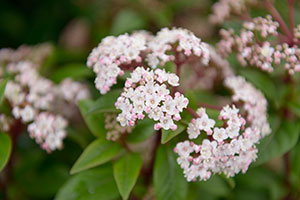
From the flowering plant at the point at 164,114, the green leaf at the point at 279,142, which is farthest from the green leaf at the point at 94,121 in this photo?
the green leaf at the point at 279,142

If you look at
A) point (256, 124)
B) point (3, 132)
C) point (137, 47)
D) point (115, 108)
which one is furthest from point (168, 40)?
point (3, 132)

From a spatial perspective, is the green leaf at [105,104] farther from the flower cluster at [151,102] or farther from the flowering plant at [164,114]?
the flower cluster at [151,102]

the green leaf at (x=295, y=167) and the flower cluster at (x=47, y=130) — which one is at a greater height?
the flower cluster at (x=47, y=130)

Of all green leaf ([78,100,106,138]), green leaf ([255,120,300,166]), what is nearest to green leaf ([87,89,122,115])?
green leaf ([78,100,106,138])

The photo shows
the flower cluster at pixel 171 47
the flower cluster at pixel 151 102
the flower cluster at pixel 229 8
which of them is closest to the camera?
the flower cluster at pixel 151 102

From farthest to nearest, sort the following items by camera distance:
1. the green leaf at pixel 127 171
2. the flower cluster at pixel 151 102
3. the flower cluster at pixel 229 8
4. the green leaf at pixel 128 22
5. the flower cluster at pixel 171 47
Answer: the green leaf at pixel 128 22 < the flower cluster at pixel 229 8 < the flower cluster at pixel 171 47 < the green leaf at pixel 127 171 < the flower cluster at pixel 151 102

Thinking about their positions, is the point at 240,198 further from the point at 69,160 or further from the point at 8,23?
the point at 8,23
